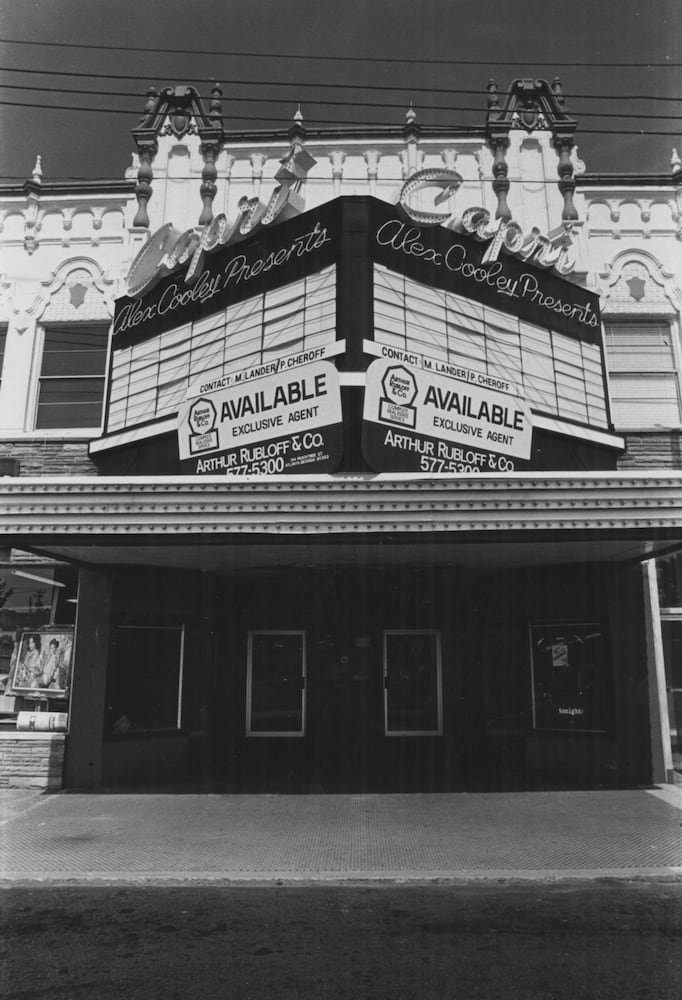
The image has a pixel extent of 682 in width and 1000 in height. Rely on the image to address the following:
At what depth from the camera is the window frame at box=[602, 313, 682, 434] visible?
12.5m

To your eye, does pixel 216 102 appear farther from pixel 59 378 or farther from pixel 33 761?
pixel 33 761

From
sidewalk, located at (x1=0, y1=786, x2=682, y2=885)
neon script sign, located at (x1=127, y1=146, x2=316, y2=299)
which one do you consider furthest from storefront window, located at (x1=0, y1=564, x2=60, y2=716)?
neon script sign, located at (x1=127, y1=146, x2=316, y2=299)

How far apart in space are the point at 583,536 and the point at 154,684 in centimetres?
667

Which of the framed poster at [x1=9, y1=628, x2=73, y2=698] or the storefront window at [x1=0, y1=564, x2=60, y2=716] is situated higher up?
the storefront window at [x1=0, y1=564, x2=60, y2=716]

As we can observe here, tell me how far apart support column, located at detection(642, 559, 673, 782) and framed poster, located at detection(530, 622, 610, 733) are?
712 millimetres

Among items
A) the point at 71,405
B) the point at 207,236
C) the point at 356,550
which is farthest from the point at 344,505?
the point at 71,405

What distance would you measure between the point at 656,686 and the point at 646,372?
517 cm

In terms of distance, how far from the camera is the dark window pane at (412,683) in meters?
12.1

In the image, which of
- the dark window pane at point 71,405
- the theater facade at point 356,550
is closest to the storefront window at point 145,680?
the theater facade at point 356,550

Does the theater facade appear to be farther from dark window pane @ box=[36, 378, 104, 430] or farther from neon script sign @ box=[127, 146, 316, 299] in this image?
dark window pane @ box=[36, 378, 104, 430]

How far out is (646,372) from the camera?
13.1 metres

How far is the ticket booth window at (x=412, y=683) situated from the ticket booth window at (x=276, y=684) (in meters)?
1.35

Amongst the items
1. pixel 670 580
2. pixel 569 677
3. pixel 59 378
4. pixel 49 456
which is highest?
pixel 59 378

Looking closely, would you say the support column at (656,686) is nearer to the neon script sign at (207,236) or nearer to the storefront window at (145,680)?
the storefront window at (145,680)
